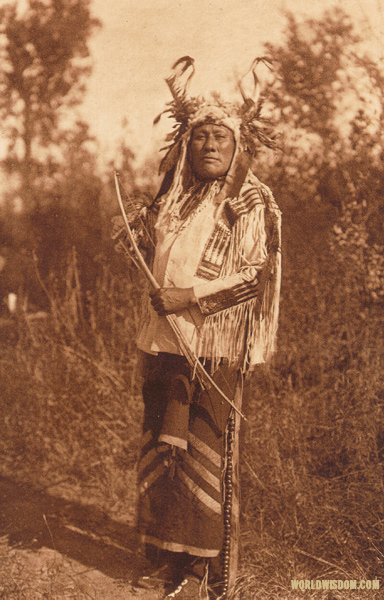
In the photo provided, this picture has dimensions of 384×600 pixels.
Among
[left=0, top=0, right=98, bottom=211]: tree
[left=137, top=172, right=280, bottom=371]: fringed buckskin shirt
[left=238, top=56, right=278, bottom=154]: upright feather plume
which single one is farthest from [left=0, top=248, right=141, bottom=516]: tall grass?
[left=238, top=56, right=278, bottom=154]: upright feather plume

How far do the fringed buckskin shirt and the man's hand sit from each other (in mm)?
36

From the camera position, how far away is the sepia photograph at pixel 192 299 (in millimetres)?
2738

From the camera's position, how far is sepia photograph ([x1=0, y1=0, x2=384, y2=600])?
8.98 ft

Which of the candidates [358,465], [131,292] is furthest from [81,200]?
[358,465]

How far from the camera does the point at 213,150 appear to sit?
274 centimetres

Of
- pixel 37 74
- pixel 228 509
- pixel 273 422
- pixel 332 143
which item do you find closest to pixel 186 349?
pixel 228 509

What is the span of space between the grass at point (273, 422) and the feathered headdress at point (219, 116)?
0.88 m

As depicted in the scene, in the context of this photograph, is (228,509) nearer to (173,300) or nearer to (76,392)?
(173,300)

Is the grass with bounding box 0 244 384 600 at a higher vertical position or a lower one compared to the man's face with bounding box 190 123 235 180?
lower

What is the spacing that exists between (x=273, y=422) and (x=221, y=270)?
3.82ft

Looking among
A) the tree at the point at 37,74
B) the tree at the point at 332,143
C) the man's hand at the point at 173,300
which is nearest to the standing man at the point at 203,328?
the man's hand at the point at 173,300

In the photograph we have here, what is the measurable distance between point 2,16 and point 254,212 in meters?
1.97

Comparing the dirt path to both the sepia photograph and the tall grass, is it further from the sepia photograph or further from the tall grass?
the tall grass

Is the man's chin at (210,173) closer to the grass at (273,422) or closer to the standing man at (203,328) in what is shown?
the standing man at (203,328)
